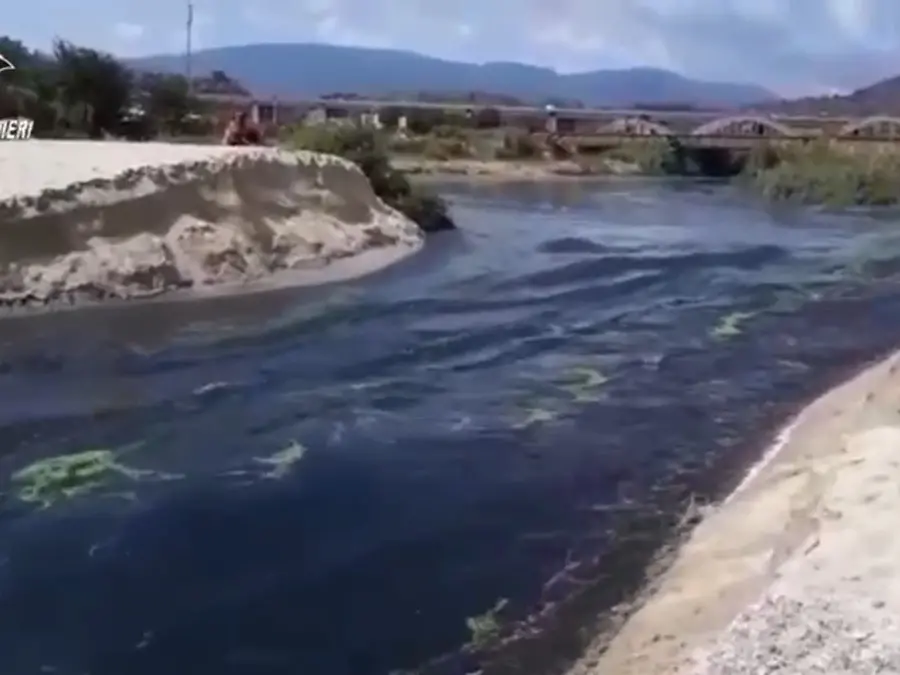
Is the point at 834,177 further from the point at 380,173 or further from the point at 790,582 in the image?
the point at 790,582

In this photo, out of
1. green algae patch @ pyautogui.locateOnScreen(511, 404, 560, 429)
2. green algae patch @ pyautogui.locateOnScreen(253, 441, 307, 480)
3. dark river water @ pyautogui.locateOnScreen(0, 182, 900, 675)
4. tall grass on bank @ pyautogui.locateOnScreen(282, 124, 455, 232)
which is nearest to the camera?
dark river water @ pyautogui.locateOnScreen(0, 182, 900, 675)

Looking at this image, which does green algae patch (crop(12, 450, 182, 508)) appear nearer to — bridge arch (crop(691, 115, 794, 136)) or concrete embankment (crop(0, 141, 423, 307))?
concrete embankment (crop(0, 141, 423, 307))

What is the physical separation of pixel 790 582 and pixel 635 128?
97790mm

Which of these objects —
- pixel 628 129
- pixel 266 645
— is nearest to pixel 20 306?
pixel 266 645

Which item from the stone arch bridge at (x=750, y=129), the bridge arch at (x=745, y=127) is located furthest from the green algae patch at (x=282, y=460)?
the bridge arch at (x=745, y=127)

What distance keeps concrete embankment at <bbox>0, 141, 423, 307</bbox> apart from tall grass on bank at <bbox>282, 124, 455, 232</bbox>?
7.77 meters

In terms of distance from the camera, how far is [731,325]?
28391 mm

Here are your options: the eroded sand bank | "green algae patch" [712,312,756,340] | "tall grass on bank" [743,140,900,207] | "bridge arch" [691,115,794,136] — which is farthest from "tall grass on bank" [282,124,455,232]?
"bridge arch" [691,115,794,136]

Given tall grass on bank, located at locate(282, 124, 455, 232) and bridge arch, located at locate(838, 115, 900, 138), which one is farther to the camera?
bridge arch, located at locate(838, 115, 900, 138)

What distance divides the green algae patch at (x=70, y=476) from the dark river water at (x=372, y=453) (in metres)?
0.05

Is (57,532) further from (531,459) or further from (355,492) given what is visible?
(531,459)

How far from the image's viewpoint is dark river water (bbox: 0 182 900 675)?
12.1 meters

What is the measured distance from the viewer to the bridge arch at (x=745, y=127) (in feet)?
328

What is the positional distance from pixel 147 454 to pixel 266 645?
5.84 meters
